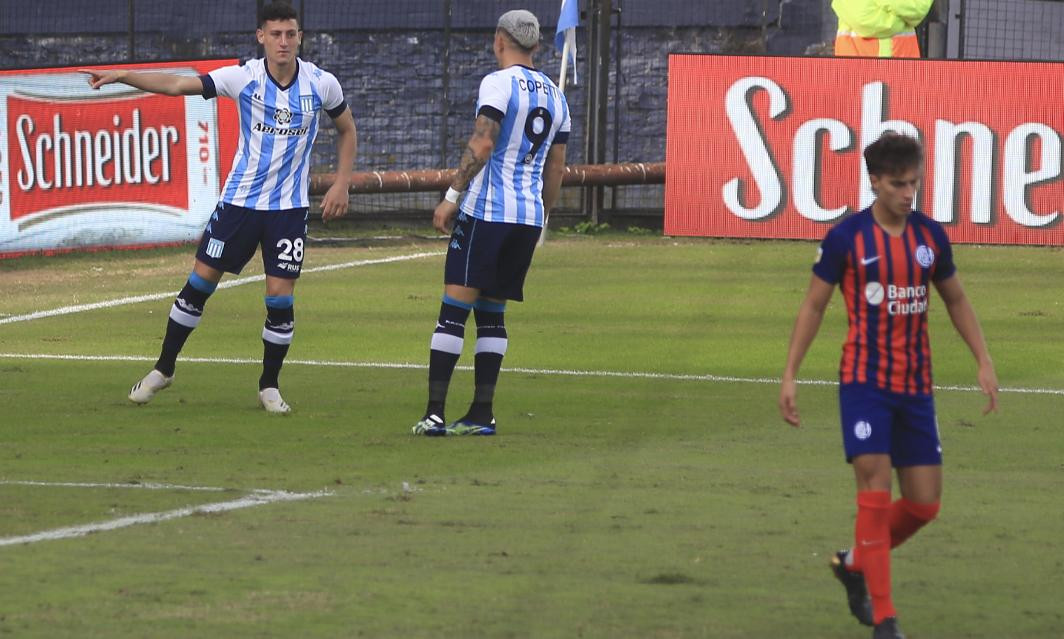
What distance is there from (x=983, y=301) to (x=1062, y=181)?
454 centimetres

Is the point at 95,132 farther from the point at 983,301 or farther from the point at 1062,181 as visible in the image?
the point at 1062,181

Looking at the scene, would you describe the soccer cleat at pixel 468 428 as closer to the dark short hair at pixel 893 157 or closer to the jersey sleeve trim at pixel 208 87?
the jersey sleeve trim at pixel 208 87

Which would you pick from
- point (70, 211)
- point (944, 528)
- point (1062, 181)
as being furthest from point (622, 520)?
point (1062, 181)

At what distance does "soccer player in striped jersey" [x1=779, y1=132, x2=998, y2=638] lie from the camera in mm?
6039

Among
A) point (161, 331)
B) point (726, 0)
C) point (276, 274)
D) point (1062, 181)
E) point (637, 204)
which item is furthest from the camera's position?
point (726, 0)

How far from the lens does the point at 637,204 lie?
23.8 metres

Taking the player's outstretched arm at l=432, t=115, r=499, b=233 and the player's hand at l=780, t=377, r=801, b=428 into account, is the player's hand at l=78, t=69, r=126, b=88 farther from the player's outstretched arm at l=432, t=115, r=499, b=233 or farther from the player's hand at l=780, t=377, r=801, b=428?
the player's hand at l=780, t=377, r=801, b=428

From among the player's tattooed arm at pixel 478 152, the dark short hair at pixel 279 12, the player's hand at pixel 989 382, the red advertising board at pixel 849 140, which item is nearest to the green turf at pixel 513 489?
the player's hand at pixel 989 382

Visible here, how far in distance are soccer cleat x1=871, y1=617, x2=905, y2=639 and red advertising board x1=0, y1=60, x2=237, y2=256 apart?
45.3ft

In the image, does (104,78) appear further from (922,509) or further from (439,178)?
(439,178)

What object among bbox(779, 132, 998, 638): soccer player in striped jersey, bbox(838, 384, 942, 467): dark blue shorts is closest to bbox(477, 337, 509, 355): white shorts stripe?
bbox(779, 132, 998, 638): soccer player in striped jersey

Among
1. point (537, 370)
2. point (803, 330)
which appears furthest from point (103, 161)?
point (803, 330)

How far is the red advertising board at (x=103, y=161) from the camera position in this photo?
60.5ft

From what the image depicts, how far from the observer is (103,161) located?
760 inches
